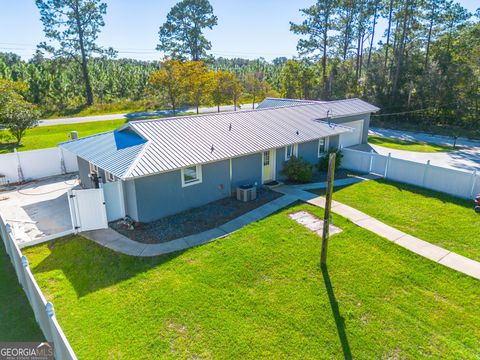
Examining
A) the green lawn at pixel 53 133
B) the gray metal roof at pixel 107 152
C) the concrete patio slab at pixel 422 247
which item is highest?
the gray metal roof at pixel 107 152

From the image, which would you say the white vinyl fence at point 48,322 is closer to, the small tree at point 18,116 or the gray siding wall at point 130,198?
the gray siding wall at point 130,198

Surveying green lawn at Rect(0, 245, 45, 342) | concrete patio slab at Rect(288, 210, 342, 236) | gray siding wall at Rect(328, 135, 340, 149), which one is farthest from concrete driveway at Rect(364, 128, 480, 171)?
green lawn at Rect(0, 245, 45, 342)

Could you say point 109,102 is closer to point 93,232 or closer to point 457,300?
point 93,232

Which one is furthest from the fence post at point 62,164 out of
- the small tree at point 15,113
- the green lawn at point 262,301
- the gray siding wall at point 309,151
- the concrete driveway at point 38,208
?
the gray siding wall at point 309,151

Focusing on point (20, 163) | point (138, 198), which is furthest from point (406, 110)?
point (20, 163)

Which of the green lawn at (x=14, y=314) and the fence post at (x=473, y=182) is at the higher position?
the fence post at (x=473, y=182)

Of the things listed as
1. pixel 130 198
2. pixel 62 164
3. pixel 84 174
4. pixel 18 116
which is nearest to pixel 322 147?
pixel 130 198

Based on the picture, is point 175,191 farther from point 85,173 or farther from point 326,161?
point 326,161
